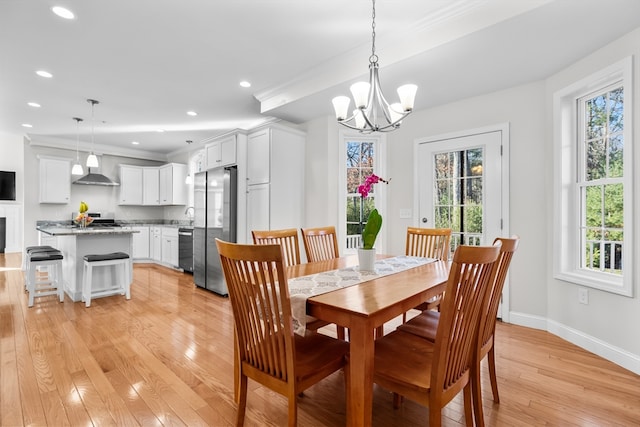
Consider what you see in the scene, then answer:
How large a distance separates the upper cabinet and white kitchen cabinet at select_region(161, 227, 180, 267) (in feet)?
2.70

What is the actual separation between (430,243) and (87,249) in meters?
4.14

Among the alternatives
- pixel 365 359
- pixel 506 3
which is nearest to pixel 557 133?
pixel 506 3

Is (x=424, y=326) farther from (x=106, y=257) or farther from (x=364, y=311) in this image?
(x=106, y=257)

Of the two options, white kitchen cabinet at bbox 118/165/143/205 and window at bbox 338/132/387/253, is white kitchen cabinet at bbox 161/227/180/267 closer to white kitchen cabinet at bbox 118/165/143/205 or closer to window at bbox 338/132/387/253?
white kitchen cabinet at bbox 118/165/143/205

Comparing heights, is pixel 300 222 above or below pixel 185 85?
below

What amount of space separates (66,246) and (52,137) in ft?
10.2

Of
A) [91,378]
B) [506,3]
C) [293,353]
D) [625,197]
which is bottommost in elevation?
[91,378]

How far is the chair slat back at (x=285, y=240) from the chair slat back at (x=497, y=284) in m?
1.37

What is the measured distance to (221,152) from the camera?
4.51 meters

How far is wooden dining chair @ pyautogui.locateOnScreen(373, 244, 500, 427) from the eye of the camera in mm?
1223

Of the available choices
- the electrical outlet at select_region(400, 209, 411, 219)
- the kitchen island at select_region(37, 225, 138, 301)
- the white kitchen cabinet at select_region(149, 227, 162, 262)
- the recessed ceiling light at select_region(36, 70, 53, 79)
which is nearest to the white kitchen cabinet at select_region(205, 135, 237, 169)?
the kitchen island at select_region(37, 225, 138, 301)

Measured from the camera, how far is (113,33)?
2.61m

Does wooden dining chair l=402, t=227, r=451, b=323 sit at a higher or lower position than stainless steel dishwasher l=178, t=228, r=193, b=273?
higher

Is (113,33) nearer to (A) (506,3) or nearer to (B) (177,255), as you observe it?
(A) (506,3)
